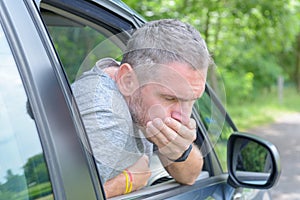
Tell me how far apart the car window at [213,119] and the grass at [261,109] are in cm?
895

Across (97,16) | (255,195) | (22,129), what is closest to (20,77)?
(22,129)

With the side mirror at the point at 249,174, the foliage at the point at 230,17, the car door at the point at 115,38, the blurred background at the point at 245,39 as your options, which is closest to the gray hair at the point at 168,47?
the car door at the point at 115,38

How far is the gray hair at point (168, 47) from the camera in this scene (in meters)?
1.51

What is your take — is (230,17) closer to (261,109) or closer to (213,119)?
(213,119)

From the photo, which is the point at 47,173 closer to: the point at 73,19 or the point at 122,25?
the point at 122,25

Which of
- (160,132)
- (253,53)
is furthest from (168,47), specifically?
(253,53)

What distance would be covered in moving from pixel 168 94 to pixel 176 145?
0.20m

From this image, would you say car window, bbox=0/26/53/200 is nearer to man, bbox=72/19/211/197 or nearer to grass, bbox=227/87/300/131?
man, bbox=72/19/211/197

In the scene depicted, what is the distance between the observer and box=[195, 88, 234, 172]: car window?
6.82ft

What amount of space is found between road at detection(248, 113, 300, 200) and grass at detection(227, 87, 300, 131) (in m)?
0.35

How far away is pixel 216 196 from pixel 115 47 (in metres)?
0.76

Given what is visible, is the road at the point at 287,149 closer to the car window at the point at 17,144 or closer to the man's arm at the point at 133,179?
the man's arm at the point at 133,179

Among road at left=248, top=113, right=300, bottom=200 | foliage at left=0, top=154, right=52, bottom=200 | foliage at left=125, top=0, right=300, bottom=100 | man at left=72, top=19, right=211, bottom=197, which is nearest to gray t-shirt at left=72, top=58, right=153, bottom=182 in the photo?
man at left=72, top=19, right=211, bottom=197

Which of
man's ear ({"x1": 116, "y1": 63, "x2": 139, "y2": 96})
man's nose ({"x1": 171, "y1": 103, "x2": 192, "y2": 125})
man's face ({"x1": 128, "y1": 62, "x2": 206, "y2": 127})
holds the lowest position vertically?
man's nose ({"x1": 171, "y1": 103, "x2": 192, "y2": 125})
